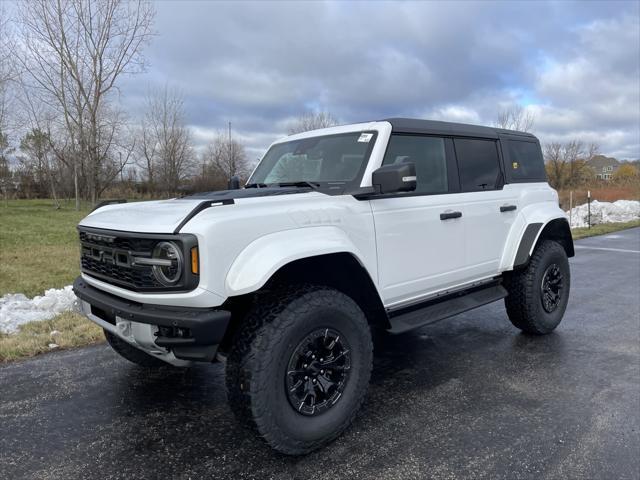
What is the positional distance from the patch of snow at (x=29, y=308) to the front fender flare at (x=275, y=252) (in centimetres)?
323

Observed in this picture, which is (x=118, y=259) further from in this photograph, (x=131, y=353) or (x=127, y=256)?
(x=131, y=353)

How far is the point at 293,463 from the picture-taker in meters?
2.52

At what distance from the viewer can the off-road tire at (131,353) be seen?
3557 mm

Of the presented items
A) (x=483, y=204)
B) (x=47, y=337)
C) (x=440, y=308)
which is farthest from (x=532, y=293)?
(x=47, y=337)

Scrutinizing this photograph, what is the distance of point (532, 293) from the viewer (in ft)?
14.1

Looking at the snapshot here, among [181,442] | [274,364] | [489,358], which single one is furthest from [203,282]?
[489,358]

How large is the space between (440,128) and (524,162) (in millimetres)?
1385

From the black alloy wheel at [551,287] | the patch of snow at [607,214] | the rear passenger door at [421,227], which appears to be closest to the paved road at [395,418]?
the black alloy wheel at [551,287]

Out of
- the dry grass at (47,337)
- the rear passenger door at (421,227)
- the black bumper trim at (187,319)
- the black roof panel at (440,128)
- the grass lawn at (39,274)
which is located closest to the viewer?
the black bumper trim at (187,319)

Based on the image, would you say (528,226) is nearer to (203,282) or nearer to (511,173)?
(511,173)

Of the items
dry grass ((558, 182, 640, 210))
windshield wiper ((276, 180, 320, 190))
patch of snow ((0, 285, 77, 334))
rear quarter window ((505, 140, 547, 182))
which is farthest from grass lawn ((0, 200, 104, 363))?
dry grass ((558, 182, 640, 210))

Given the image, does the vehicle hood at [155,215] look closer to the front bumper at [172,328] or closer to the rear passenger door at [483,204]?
the front bumper at [172,328]

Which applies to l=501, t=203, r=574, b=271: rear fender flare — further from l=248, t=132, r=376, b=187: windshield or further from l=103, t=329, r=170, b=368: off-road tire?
l=103, t=329, r=170, b=368: off-road tire

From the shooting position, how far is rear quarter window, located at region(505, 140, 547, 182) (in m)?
4.41
